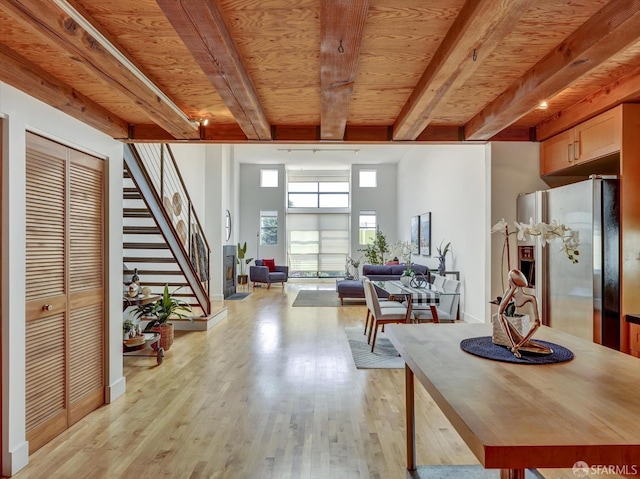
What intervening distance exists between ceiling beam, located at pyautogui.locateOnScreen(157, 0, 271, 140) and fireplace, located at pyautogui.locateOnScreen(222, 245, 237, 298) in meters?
6.92

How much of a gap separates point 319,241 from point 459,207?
283 inches

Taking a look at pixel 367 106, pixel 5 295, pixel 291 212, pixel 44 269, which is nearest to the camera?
pixel 5 295

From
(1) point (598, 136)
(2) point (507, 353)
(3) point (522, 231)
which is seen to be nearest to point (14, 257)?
(2) point (507, 353)

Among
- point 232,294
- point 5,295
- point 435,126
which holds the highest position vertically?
Answer: point 435,126

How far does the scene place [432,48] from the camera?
2078 millimetres

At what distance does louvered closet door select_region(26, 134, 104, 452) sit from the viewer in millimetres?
2523

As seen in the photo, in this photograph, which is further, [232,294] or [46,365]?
[232,294]

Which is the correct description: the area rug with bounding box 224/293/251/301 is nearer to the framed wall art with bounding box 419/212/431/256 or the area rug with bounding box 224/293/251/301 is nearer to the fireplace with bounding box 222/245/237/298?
the fireplace with bounding box 222/245/237/298

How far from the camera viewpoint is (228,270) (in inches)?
389

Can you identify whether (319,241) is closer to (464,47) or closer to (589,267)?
(589,267)

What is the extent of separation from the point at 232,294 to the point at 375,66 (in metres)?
8.44

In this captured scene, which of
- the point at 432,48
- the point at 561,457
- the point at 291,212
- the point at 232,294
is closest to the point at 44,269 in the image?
the point at 432,48

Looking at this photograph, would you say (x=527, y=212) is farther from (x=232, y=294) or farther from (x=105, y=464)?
(x=232, y=294)

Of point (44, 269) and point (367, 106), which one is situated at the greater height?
point (367, 106)
